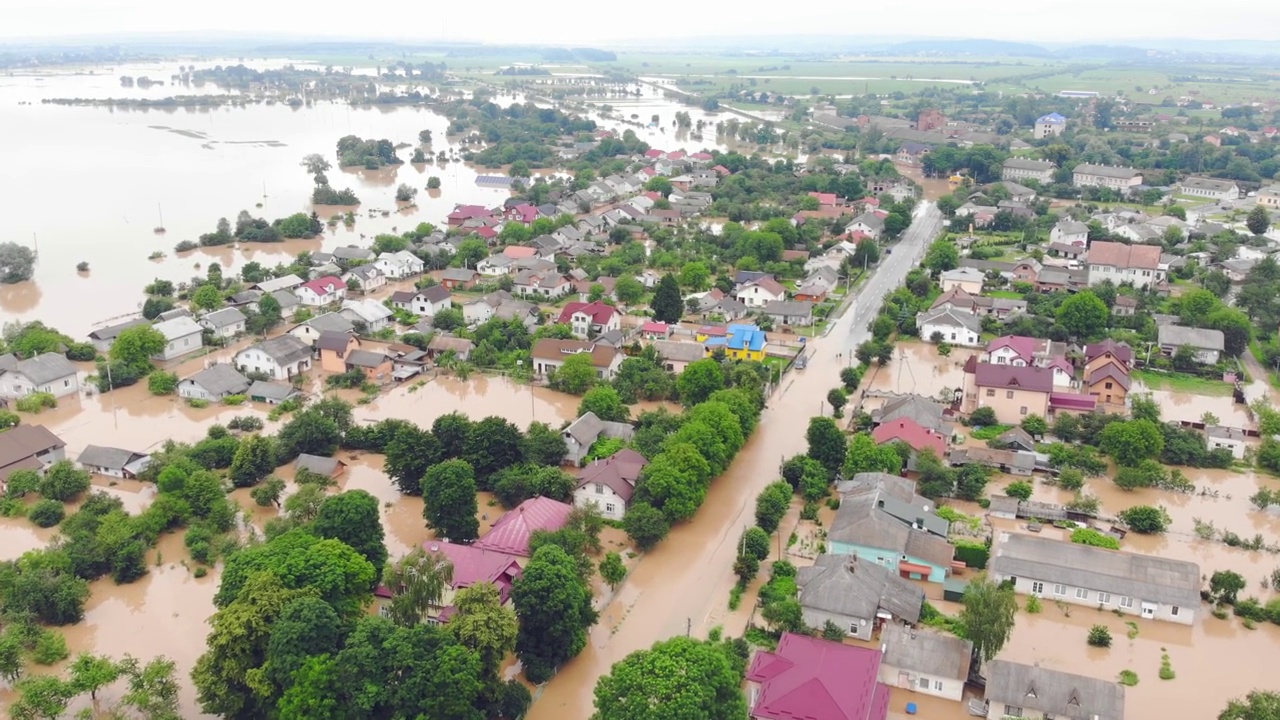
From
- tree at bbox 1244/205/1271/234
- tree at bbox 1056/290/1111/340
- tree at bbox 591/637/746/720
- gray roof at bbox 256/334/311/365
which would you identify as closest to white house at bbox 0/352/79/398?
gray roof at bbox 256/334/311/365

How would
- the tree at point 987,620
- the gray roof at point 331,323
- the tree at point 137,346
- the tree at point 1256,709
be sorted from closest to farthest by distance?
the tree at point 1256,709 → the tree at point 987,620 → the tree at point 137,346 → the gray roof at point 331,323

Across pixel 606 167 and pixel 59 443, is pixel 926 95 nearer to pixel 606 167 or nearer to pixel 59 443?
pixel 606 167

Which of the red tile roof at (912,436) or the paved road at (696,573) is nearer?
the paved road at (696,573)

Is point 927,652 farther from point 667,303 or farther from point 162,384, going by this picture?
point 162,384

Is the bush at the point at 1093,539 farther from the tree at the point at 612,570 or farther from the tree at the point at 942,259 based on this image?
the tree at the point at 942,259

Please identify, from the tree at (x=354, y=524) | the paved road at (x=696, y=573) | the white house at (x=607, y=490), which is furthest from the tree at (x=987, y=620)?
the tree at (x=354, y=524)

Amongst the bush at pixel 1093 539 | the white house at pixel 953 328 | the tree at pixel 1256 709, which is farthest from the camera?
the white house at pixel 953 328
